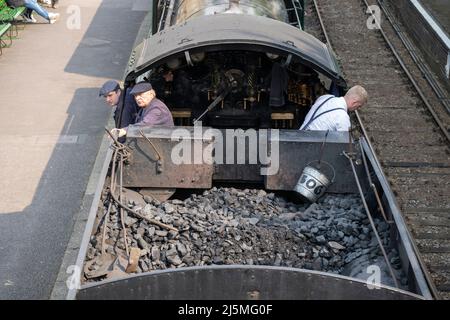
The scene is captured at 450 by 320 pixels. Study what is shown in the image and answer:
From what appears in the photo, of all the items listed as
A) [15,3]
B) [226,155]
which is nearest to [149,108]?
[226,155]

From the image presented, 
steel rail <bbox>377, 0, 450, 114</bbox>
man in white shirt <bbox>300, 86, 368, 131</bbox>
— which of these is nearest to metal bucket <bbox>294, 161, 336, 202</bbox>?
man in white shirt <bbox>300, 86, 368, 131</bbox>

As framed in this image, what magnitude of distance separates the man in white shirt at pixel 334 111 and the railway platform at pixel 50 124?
3.22 metres

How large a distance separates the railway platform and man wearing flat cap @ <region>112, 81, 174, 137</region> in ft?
6.21

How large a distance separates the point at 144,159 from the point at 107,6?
1151cm

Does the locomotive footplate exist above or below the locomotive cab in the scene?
below

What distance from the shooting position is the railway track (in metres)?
9.02

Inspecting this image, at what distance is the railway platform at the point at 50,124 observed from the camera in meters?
8.65

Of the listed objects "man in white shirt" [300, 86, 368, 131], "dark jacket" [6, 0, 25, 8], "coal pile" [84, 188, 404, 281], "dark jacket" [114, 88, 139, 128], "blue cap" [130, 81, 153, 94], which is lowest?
"coal pile" [84, 188, 404, 281]

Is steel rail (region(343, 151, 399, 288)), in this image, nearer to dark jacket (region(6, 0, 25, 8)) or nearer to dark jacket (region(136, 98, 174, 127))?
dark jacket (region(136, 98, 174, 127))

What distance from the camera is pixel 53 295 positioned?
7559mm

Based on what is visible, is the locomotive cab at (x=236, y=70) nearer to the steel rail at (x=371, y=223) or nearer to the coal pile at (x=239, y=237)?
the steel rail at (x=371, y=223)
